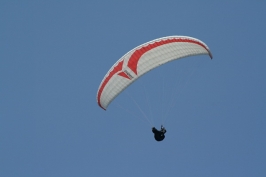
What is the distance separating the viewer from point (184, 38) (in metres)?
31.9

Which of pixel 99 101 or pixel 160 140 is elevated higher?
pixel 99 101

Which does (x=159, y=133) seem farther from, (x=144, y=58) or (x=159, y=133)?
(x=144, y=58)

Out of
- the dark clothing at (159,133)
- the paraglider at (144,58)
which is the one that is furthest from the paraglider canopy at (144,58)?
the dark clothing at (159,133)

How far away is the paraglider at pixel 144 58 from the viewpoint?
3106cm

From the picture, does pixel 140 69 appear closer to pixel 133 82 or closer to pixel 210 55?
pixel 133 82

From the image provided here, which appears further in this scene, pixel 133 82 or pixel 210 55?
pixel 210 55

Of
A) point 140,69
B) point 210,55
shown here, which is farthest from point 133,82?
point 210,55

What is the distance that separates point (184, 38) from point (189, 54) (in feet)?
3.67

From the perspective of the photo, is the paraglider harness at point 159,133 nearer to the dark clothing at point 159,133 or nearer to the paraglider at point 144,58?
the dark clothing at point 159,133

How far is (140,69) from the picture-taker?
31.0 m

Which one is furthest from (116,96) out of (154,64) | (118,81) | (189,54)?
(189,54)

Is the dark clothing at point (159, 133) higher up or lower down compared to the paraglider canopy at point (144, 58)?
lower down

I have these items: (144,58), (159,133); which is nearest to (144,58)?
(144,58)

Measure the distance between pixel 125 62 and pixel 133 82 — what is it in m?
1.41
